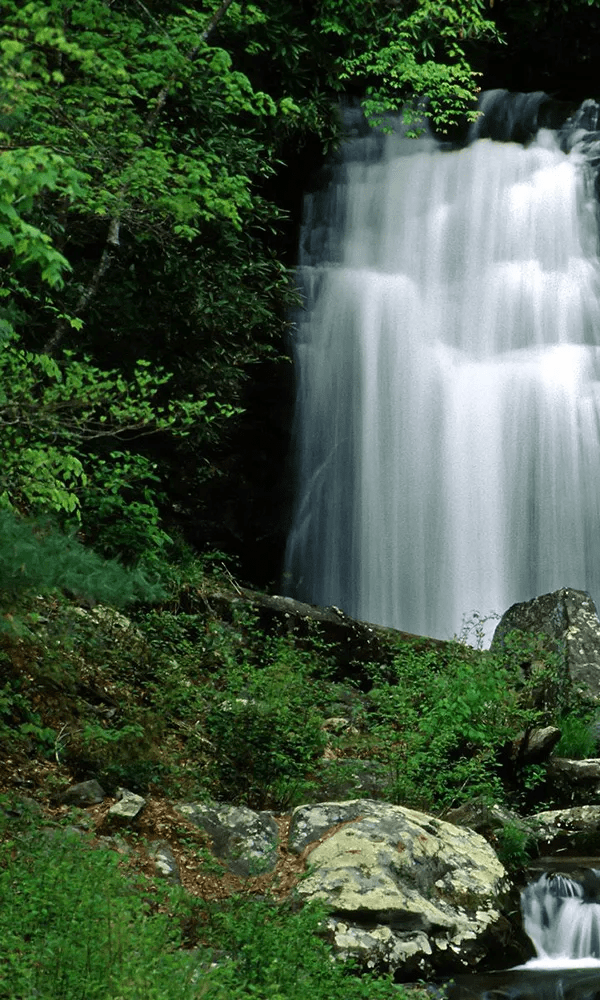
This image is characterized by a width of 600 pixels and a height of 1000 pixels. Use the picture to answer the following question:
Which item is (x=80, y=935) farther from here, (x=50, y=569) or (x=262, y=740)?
(x=262, y=740)

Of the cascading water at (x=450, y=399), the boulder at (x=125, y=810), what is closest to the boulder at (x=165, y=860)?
the boulder at (x=125, y=810)

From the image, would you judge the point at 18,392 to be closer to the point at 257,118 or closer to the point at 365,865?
the point at 365,865

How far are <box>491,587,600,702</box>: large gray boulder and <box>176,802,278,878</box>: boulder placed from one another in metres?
3.66

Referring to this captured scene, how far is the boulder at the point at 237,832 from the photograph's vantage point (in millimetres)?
5730

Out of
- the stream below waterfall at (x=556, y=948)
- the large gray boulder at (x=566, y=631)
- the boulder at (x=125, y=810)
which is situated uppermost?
the large gray boulder at (x=566, y=631)

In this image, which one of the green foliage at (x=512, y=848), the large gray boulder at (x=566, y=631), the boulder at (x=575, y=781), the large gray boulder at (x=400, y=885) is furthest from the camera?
the large gray boulder at (x=566, y=631)

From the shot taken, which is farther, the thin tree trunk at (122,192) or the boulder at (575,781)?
the boulder at (575,781)

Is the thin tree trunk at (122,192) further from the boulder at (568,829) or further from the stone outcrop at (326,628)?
the boulder at (568,829)

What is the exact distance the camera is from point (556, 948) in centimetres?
602

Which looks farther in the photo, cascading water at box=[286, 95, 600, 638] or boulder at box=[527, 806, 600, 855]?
cascading water at box=[286, 95, 600, 638]

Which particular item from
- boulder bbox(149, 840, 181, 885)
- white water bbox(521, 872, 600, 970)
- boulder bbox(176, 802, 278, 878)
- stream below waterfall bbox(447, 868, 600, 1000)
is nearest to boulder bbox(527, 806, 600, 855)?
Answer: stream below waterfall bbox(447, 868, 600, 1000)

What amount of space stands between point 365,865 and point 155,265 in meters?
6.64

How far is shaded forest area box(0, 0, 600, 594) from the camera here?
18.1 ft

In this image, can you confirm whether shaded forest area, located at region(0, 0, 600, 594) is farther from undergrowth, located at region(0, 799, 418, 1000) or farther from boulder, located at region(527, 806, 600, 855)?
boulder, located at region(527, 806, 600, 855)
